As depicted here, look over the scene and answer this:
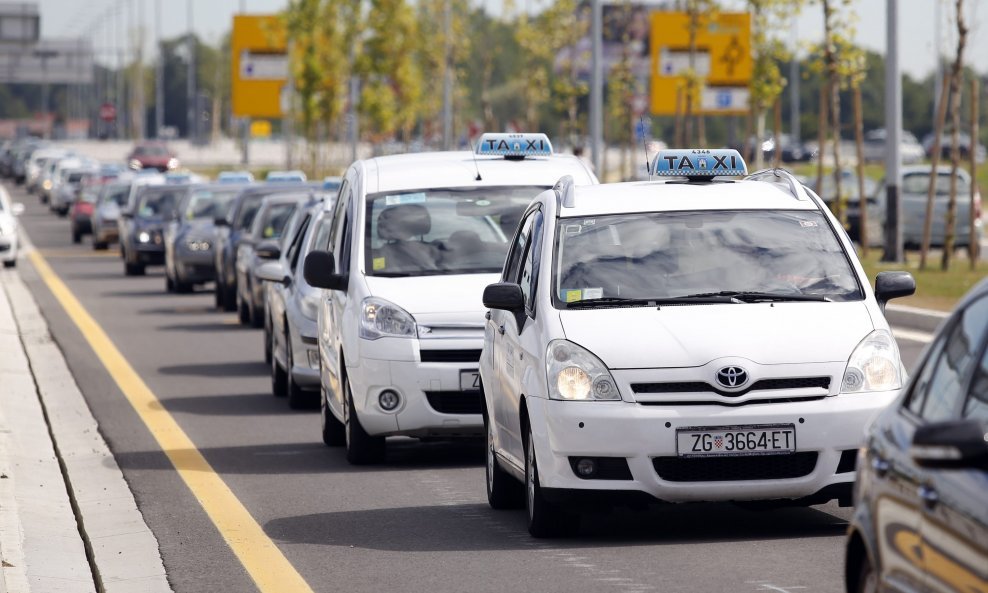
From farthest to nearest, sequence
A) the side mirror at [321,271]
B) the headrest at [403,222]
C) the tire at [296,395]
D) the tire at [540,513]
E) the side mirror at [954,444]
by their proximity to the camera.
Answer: the tire at [296,395], the headrest at [403,222], the side mirror at [321,271], the tire at [540,513], the side mirror at [954,444]

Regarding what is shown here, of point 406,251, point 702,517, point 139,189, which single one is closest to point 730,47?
point 139,189

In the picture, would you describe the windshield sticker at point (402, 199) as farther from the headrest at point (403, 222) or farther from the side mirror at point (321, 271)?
the side mirror at point (321, 271)

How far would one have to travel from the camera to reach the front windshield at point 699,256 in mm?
9227

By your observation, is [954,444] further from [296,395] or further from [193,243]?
[193,243]

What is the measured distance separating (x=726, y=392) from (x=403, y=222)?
4.68 metres

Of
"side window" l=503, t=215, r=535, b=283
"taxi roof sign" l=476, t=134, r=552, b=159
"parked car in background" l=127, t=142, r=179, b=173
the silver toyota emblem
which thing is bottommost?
the silver toyota emblem

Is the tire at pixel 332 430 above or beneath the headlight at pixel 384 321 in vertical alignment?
beneath

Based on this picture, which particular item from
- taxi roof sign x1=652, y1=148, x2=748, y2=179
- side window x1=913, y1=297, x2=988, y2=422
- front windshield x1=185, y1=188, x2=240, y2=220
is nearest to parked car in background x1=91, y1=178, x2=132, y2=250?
front windshield x1=185, y1=188, x2=240, y2=220

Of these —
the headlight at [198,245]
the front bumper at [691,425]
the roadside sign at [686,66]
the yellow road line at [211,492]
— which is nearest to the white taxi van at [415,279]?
the yellow road line at [211,492]

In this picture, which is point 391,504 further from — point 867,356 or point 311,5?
point 311,5

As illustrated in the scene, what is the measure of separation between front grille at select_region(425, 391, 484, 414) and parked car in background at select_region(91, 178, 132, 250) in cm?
3506

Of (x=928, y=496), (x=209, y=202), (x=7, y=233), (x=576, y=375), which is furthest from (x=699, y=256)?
(x=7, y=233)

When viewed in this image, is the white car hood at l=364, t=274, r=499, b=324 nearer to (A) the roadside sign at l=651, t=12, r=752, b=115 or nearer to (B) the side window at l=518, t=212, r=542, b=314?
(B) the side window at l=518, t=212, r=542, b=314

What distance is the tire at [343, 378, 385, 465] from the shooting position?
11.9 m
